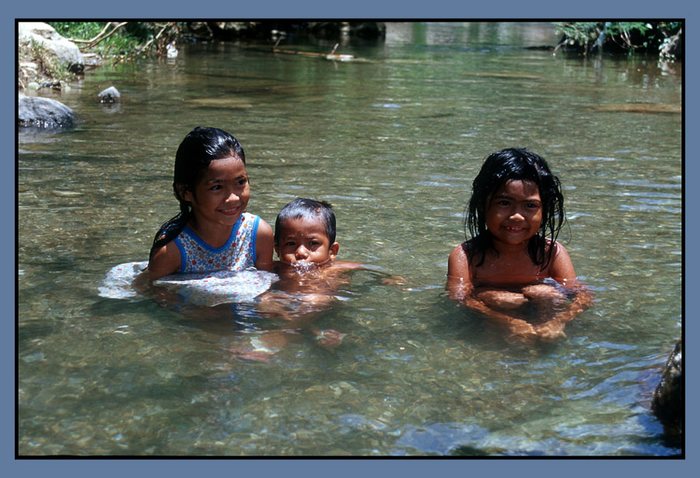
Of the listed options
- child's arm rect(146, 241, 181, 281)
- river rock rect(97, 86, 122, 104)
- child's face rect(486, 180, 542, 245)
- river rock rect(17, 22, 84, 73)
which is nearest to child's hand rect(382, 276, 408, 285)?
child's face rect(486, 180, 542, 245)

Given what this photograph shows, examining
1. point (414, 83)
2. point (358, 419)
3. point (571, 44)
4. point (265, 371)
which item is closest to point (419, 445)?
point (358, 419)

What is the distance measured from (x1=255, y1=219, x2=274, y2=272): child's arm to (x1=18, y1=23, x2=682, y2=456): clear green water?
0.49 meters

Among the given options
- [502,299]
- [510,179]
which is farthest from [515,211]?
[502,299]

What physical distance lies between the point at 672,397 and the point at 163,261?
8.55ft

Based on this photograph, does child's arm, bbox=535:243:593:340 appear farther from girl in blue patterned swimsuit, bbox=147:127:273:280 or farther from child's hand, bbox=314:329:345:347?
girl in blue patterned swimsuit, bbox=147:127:273:280

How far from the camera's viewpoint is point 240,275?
4723 mm

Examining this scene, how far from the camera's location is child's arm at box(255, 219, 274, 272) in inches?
193

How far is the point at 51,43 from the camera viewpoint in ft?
43.7

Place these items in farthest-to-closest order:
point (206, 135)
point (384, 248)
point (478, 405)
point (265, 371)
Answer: point (384, 248) < point (206, 135) < point (265, 371) < point (478, 405)

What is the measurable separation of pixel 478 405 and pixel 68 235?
312 cm

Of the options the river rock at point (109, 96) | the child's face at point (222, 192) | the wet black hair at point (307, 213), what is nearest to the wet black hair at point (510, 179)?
the wet black hair at point (307, 213)

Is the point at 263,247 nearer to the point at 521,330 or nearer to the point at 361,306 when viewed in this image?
the point at 361,306

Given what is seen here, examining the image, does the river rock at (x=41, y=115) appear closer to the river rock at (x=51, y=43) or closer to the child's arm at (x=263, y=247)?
the river rock at (x=51, y=43)

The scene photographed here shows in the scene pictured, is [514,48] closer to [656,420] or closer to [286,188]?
[286,188]
